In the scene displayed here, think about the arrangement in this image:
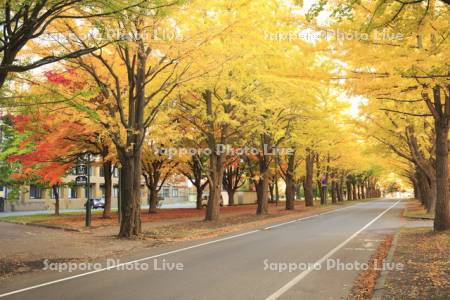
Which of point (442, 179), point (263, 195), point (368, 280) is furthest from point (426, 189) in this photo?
point (368, 280)

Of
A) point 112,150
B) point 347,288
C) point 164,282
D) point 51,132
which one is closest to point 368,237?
point 347,288

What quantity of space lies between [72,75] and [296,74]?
1393cm

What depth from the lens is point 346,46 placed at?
426 inches

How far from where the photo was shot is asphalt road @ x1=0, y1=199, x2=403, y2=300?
7.26 meters

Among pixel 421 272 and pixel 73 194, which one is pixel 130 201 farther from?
pixel 73 194

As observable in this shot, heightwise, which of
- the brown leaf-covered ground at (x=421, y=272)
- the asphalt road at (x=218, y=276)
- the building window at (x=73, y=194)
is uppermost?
the building window at (x=73, y=194)

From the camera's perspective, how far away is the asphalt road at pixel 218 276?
7.26 metres

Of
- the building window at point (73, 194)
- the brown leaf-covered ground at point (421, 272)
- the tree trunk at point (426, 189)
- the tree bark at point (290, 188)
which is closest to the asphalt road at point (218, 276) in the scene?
the brown leaf-covered ground at point (421, 272)

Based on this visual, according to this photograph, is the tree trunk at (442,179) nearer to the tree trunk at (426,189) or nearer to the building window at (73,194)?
the tree trunk at (426,189)

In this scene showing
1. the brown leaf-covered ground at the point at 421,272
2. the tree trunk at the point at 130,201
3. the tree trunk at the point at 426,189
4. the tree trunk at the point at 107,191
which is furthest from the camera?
the tree trunk at the point at 426,189

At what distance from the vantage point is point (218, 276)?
28.3ft

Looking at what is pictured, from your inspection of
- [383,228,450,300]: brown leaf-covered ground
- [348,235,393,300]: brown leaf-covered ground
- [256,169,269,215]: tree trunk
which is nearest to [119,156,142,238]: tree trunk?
[348,235,393,300]: brown leaf-covered ground

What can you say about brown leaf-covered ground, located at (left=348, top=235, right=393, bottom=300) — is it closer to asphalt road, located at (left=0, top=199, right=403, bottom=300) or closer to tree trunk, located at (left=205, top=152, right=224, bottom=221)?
asphalt road, located at (left=0, top=199, right=403, bottom=300)

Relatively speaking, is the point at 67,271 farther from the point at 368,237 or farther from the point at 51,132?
the point at 51,132
